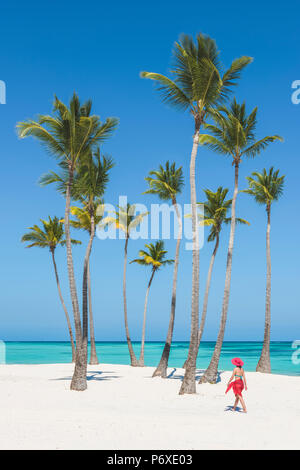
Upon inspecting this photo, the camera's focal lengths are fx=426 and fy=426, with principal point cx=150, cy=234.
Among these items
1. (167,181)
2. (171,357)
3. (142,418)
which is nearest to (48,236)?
(167,181)

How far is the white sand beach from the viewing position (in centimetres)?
736

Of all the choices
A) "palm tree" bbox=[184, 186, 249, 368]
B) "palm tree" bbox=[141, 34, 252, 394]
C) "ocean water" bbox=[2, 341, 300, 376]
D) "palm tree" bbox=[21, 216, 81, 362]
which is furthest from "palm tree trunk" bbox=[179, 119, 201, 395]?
"ocean water" bbox=[2, 341, 300, 376]

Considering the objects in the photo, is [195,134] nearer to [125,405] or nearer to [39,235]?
[125,405]

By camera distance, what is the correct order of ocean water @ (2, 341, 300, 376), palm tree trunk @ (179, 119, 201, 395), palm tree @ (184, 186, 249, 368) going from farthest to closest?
ocean water @ (2, 341, 300, 376) < palm tree @ (184, 186, 249, 368) < palm tree trunk @ (179, 119, 201, 395)

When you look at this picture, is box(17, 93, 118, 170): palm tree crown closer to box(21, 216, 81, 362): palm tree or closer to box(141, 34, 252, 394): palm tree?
box(141, 34, 252, 394): palm tree

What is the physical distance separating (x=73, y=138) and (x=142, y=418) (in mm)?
10176

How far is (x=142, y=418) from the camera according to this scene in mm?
9875

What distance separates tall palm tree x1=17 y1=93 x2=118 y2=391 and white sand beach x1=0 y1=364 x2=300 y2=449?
4.45 ft

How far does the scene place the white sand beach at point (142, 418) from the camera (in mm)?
A: 7363

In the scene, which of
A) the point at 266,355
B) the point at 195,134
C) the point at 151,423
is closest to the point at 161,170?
the point at 195,134
